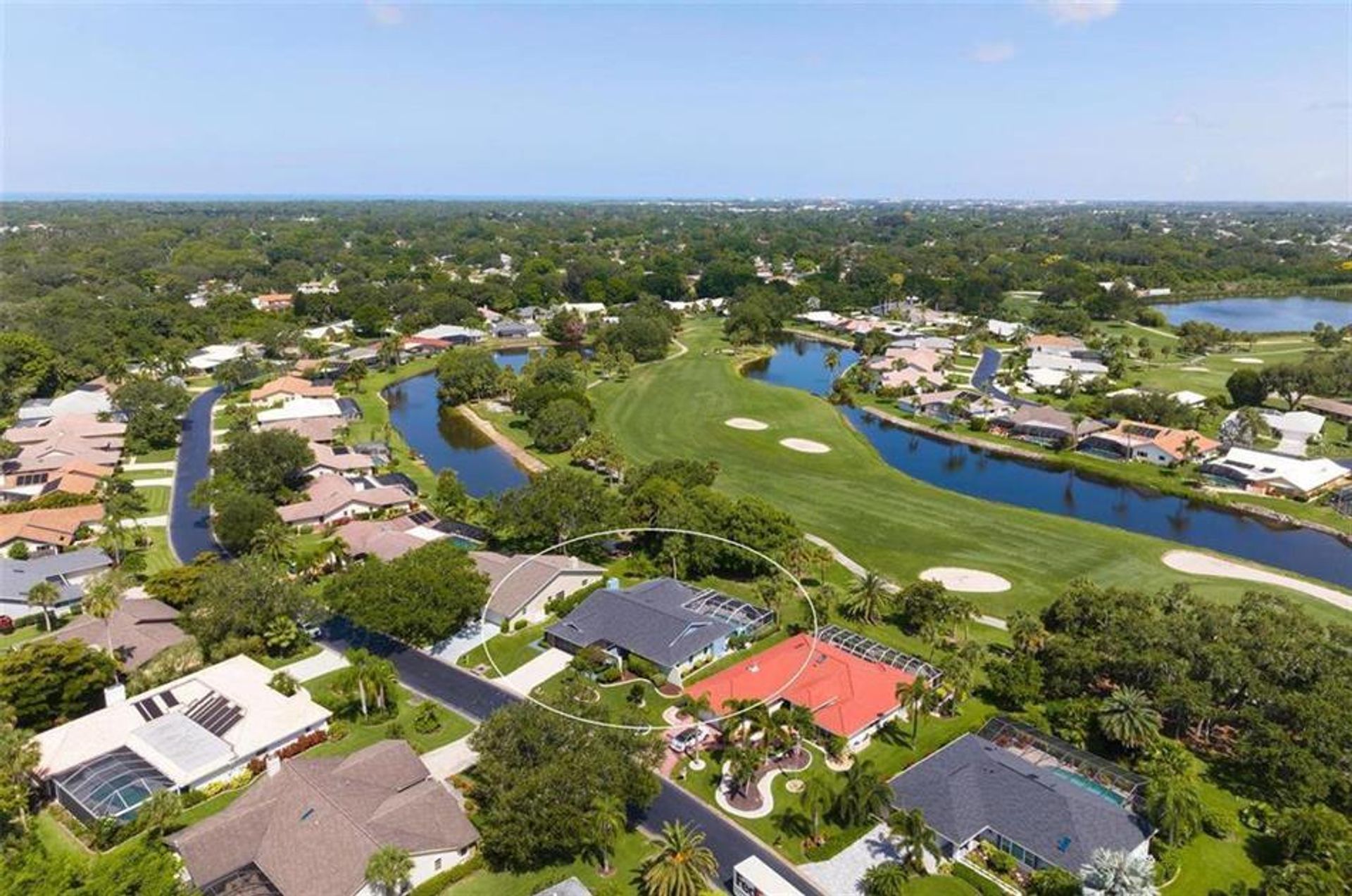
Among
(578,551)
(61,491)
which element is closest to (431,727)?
(578,551)

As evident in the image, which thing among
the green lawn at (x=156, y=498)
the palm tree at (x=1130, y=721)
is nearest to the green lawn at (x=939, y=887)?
the palm tree at (x=1130, y=721)

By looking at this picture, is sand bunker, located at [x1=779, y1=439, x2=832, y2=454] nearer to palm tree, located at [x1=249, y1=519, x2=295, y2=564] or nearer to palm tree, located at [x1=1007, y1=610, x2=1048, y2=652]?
palm tree, located at [x1=1007, y1=610, x2=1048, y2=652]

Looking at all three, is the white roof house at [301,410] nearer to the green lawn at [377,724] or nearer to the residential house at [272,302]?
the green lawn at [377,724]

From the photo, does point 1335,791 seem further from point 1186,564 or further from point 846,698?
point 1186,564

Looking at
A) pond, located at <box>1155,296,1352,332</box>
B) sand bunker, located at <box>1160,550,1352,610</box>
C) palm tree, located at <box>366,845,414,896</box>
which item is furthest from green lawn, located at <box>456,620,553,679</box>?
pond, located at <box>1155,296,1352,332</box>

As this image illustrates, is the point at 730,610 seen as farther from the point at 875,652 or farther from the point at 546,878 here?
the point at 546,878
